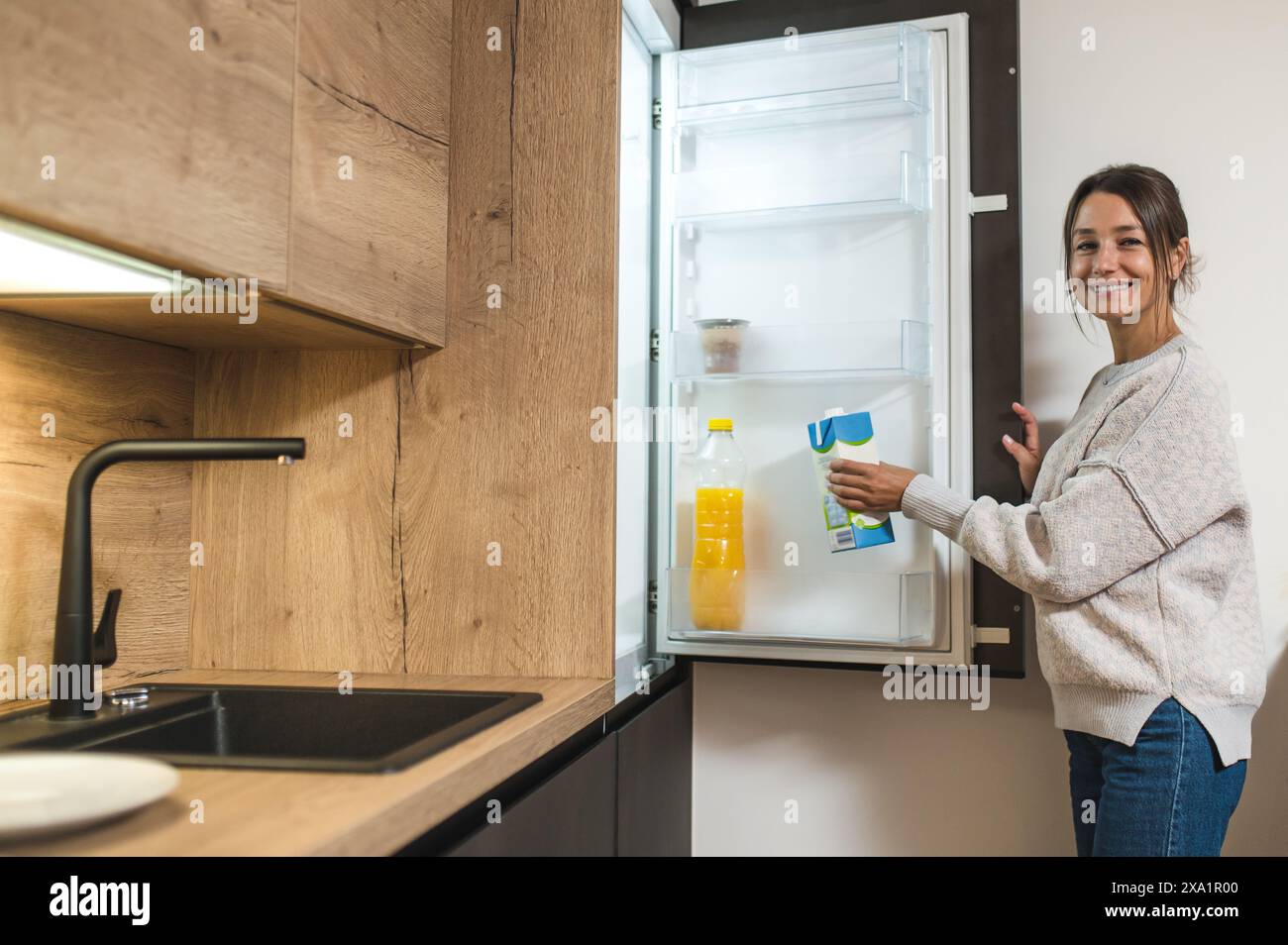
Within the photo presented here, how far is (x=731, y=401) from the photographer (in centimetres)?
168

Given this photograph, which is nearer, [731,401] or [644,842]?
[644,842]

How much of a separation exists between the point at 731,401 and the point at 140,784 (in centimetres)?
114

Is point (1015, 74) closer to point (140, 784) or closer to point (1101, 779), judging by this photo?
point (1101, 779)

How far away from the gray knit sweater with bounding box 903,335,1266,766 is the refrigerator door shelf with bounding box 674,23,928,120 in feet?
1.99

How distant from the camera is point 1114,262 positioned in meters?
1.45

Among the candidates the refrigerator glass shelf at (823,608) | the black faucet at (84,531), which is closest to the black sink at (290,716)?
the black faucet at (84,531)

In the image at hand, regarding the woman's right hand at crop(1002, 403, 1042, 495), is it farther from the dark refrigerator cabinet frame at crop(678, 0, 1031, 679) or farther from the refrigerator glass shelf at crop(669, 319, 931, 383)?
the refrigerator glass shelf at crop(669, 319, 931, 383)

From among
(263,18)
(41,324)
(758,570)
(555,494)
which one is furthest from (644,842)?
(263,18)

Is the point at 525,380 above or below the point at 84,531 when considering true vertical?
above

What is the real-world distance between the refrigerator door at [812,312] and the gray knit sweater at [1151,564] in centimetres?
22

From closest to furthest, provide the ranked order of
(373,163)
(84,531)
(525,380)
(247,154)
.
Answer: (247,154) → (84,531) → (373,163) → (525,380)

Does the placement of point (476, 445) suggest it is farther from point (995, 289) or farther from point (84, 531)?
point (995, 289)

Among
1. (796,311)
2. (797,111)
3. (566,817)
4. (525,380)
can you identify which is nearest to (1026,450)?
(796,311)

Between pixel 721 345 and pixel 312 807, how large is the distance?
102 cm
